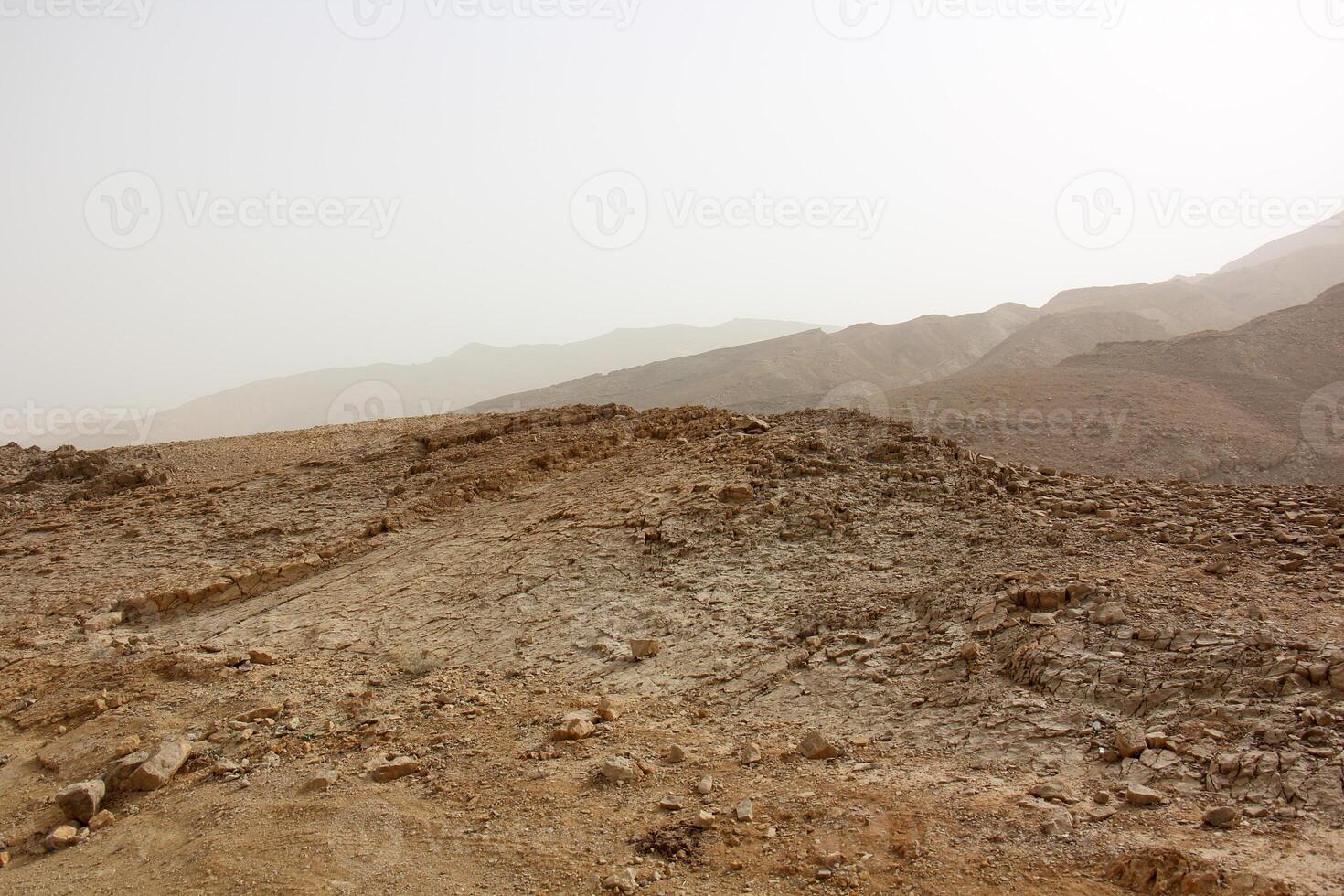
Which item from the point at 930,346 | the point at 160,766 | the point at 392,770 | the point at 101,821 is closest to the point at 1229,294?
the point at 930,346

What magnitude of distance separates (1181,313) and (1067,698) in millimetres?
52715

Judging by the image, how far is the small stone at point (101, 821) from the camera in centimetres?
427

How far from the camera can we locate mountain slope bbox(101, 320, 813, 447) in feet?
283

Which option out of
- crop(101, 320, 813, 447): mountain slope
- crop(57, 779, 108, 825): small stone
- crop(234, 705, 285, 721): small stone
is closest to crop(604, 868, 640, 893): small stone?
crop(234, 705, 285, 721): small stone

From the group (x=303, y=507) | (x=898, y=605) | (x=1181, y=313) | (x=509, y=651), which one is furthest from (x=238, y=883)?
(x=1181, y=313)

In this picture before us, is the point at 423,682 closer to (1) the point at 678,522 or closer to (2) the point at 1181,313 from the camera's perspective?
(1) the point at 678,522

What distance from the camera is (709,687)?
16.2 feet

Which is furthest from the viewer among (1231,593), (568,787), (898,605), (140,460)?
(140,460)

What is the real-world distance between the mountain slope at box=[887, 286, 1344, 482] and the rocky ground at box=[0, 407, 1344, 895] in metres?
14.5

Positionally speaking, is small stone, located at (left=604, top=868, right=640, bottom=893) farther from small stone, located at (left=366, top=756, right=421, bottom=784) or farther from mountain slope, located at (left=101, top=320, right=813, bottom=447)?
mountain slope, located at (left=101, top=320, right=813, bottom=447)

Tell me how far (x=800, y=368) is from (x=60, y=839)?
4168 centimetres

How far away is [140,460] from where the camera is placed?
1109 cm

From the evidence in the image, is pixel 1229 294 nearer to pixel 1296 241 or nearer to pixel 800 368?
pixel 800 368

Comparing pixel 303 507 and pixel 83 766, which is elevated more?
pixel 303 507
